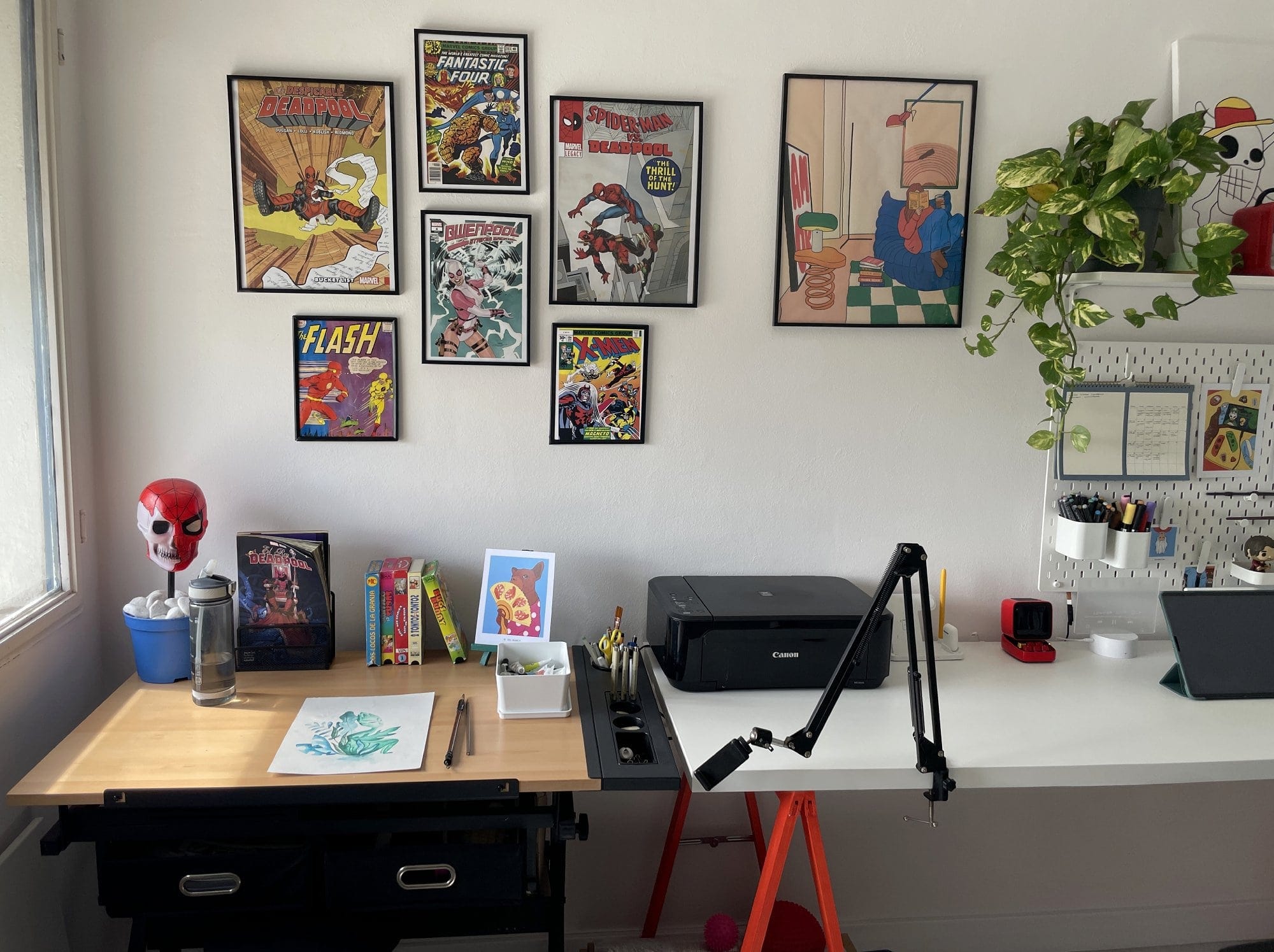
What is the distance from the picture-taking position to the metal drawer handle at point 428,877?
1.42 m

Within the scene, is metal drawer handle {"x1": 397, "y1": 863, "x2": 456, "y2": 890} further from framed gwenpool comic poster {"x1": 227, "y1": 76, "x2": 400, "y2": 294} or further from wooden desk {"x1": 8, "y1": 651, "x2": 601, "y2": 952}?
framed gwenpool comic poster {"x1": 227, "y1": 76, "x2": 400, "y2": 294}

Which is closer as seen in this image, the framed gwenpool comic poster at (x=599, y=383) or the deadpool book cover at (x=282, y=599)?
the deadpool book cover at (x=282, y=599)

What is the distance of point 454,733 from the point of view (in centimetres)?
151

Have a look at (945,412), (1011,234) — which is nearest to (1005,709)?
(945,412)

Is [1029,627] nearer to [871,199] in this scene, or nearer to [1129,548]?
[1129,548]

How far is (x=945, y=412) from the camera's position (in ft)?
6.67

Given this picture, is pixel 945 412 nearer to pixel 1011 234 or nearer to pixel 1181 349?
pixel 1011 234

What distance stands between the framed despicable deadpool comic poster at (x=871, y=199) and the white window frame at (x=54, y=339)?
1397 mm

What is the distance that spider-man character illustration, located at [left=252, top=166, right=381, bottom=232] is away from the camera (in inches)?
71.4

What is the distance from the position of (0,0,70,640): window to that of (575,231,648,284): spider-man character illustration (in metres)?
1.00

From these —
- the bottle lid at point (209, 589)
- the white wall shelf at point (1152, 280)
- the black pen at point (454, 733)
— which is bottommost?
the black pen at point (454, 733)

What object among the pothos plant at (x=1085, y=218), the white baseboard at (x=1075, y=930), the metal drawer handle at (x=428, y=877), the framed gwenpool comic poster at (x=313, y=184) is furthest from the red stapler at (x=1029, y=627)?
the framed gwenpool comic poster at (x=313, y=184)

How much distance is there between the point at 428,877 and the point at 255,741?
14.1 inches

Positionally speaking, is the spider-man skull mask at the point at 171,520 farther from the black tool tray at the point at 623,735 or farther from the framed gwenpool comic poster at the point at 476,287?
the black tool tray at the point at 623,735
